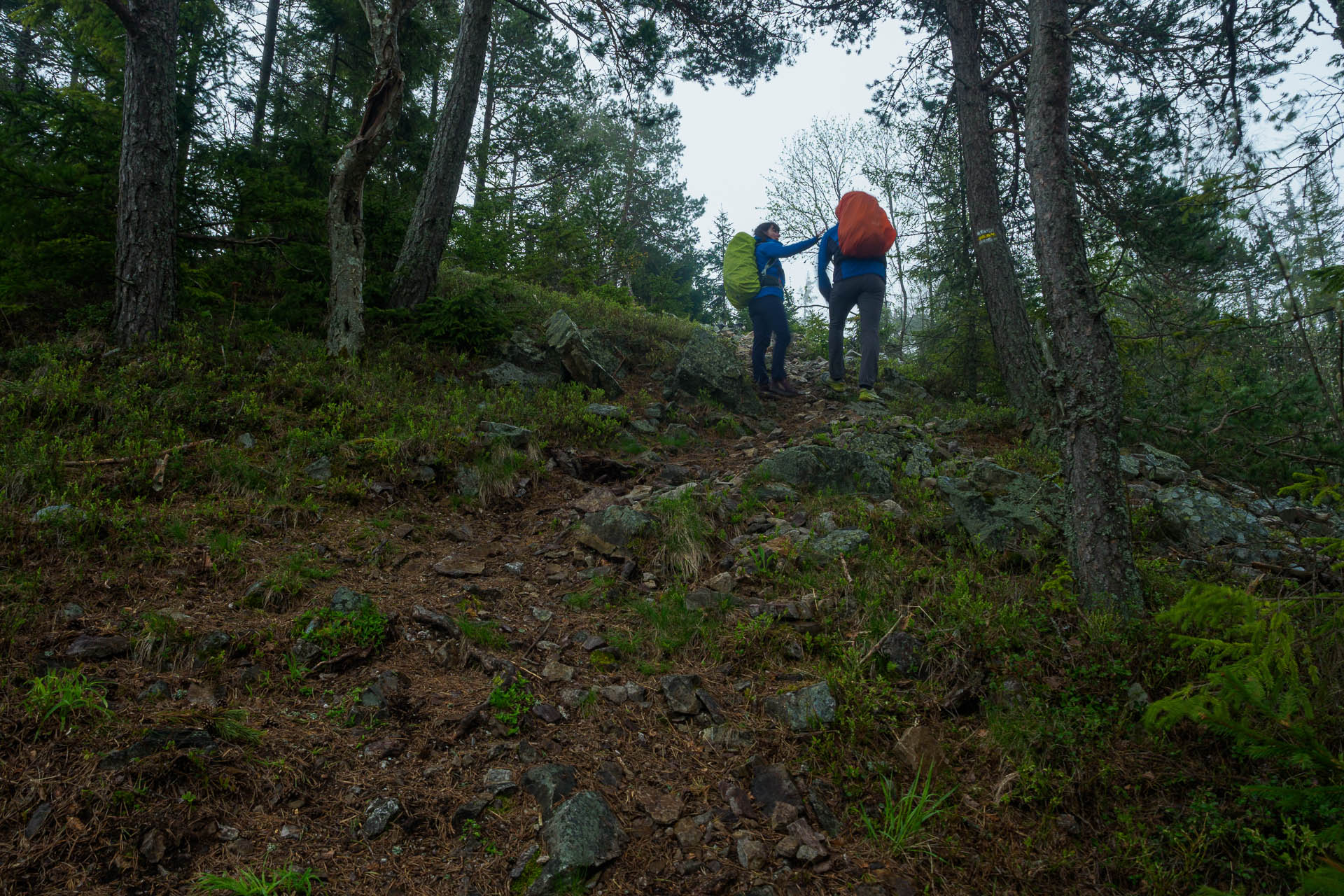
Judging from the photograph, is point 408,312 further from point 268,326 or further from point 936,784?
point 936,784

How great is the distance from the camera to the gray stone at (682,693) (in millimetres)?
3379

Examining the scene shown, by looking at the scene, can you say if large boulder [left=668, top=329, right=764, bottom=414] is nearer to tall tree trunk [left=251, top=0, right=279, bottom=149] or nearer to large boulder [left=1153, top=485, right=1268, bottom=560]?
large boulder [left=1153, top=485, right=1268, bottom=560]

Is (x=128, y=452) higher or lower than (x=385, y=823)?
higher

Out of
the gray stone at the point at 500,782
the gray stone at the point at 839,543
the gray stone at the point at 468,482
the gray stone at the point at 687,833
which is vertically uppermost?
the gray stone at the point at 468,482

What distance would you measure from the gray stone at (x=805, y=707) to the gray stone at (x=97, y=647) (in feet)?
10.6

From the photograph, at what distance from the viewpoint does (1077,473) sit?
12.7 ft

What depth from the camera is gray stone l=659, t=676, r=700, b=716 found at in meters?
3.38

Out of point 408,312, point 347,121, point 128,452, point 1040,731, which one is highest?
point 347,121

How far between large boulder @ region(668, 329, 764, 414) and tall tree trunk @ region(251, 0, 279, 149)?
9033 mm

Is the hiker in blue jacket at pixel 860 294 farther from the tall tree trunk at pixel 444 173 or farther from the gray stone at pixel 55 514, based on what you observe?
the gray stone at pixel 55 514

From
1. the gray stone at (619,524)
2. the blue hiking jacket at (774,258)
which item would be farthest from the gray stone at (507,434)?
the blue hiking jacket at (774,258)

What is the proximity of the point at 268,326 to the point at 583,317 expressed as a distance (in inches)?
176

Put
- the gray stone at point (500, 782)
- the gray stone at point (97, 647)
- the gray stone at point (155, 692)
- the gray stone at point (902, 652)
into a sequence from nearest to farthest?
the gray stone at point (500, 782) < the gray stone at point (155, 692) < the gray stone at point (97, 647) < the gray stone at point (902, 652)

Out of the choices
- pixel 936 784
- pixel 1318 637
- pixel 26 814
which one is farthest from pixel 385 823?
pixel 1318 637
